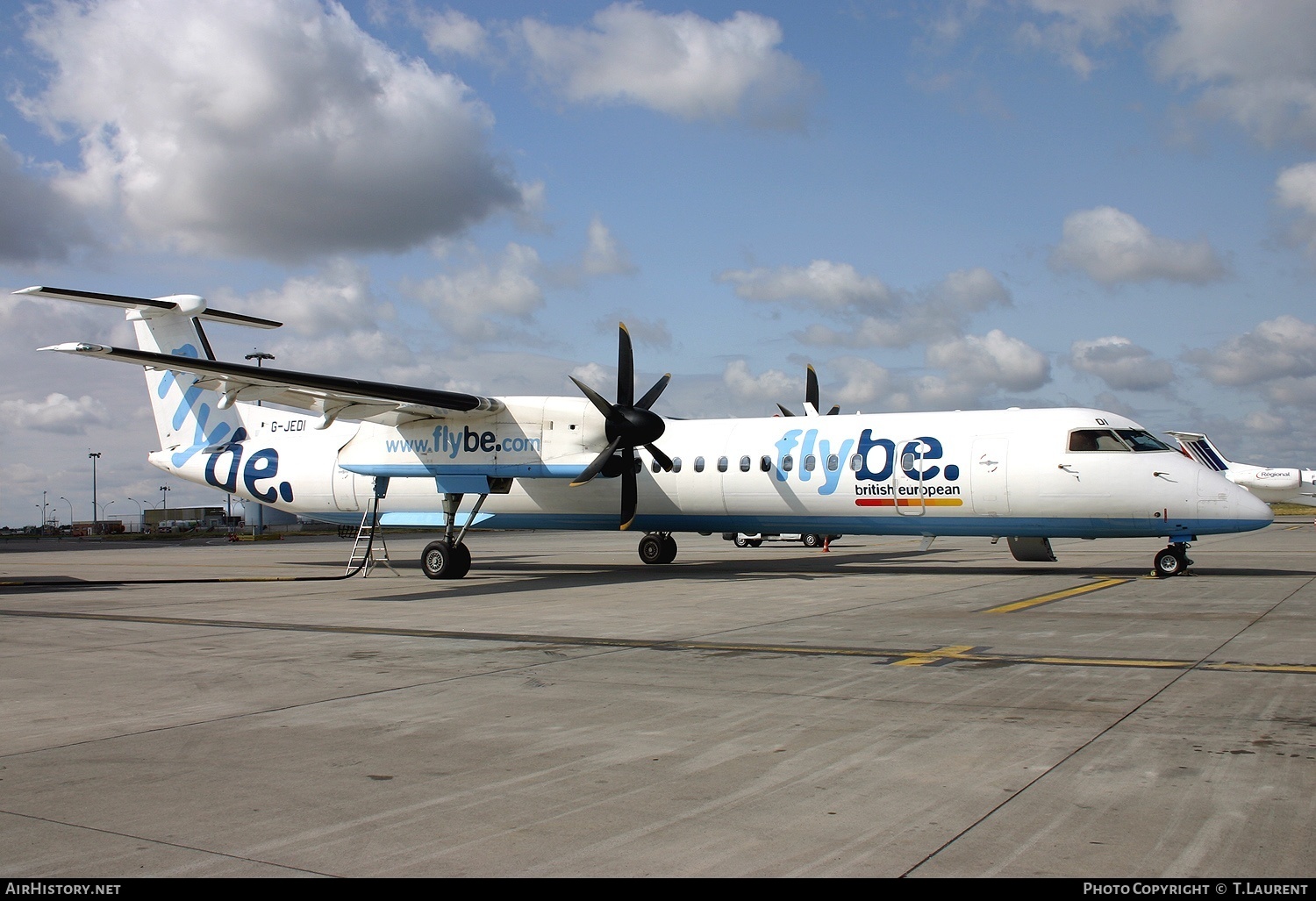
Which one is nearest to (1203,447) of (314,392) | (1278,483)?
(1278,483)

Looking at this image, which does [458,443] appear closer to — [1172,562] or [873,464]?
[873,464]

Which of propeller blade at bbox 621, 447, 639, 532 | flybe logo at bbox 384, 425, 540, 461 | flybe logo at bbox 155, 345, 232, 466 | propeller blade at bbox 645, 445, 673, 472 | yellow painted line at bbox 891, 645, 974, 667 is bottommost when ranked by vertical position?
yellow painted line at bbox 891, 645, 974, 667

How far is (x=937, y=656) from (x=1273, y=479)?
5832cm

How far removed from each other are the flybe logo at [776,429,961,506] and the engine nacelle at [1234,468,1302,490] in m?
44.8

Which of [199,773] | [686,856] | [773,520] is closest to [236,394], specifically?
[773,520]

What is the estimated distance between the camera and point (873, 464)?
2086 cm

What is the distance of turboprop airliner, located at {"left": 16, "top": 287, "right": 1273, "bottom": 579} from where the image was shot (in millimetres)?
18891

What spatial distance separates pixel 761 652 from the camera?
1053 cm

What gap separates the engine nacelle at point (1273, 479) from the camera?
56438mm

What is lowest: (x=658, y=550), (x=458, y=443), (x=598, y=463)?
(x=658, y=550)

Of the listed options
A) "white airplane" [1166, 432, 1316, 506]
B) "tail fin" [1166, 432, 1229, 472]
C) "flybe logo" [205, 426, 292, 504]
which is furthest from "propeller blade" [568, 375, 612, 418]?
"white airplane" [1166, 432, 1316, 506]

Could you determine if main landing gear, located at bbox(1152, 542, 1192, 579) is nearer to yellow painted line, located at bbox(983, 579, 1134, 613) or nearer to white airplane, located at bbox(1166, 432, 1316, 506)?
yellow painted line, located at bbox(983, 579, 1134, 613)
